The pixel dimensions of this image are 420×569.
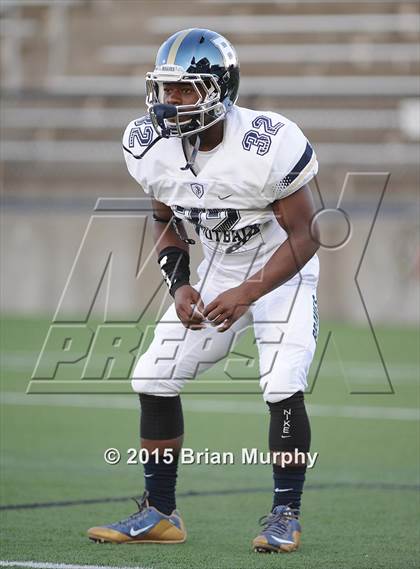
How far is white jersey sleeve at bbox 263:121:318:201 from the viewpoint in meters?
3.55

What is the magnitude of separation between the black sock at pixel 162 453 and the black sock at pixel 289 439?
0.37 m

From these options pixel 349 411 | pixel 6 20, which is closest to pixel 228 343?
pixel 349 411

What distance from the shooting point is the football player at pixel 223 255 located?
3.57 m

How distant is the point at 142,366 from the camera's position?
149 inches

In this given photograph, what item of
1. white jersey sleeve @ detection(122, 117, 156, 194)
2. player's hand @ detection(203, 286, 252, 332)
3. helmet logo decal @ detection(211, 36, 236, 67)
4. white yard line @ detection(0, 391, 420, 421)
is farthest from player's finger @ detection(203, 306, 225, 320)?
white yard line @ detection(0, 391, 420, 421)

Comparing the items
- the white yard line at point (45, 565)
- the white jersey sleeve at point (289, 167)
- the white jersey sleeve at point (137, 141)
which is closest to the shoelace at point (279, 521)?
the white yard line at point (45, 565)

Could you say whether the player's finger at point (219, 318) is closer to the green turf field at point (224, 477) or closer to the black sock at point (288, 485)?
the black sock at point (288, 485)

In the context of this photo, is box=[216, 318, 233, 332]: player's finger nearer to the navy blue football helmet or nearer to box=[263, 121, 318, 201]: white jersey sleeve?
box=[263, 121, 318, 201]: white jersey sleeve

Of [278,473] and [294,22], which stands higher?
[278,473]

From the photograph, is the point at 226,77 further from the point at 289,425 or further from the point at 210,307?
the point at 289,425

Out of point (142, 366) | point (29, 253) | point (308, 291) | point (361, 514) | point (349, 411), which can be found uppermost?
point (308, 291)

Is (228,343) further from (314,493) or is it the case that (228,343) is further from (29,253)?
(29,253)

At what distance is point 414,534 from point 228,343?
93cm

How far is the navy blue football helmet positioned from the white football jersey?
0.37 ft
